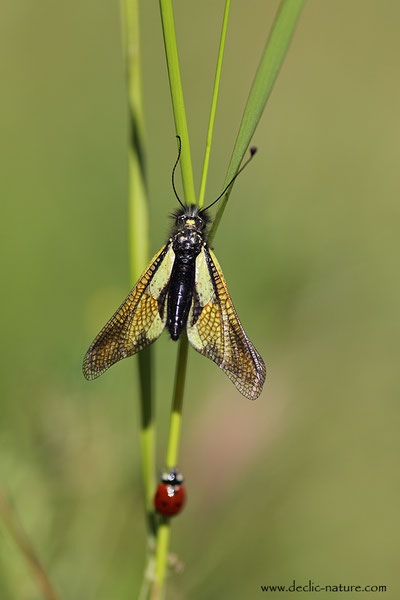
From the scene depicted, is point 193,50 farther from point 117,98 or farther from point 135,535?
point 135,535

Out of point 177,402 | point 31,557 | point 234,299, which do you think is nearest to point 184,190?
point 177,402

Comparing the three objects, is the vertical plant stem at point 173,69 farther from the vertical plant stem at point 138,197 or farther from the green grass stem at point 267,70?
the vertical plant stem at point 138,197

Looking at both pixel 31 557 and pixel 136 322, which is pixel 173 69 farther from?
pixel 31 557

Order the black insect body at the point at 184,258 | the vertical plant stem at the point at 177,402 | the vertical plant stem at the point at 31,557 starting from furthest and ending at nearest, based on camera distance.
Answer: the black insect body at the point at 184,258, the vertical plant stem at the point at 31,557, the vertical plant stem at the point at 177,402

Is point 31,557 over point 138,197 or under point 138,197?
under

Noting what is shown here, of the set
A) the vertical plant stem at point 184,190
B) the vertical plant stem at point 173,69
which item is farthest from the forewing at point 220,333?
the vertical plant stem at point 173,69

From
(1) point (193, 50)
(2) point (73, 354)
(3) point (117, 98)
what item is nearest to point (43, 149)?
(3) point (117, 98)

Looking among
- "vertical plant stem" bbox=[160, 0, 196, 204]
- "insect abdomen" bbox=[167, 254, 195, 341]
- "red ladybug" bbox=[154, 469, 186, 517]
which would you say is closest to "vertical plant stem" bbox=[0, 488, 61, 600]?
"red ladybug" bbox=[154, 469, 186, 517]
